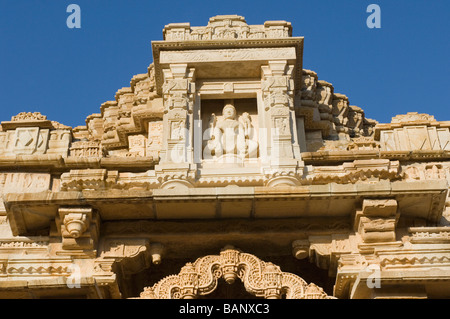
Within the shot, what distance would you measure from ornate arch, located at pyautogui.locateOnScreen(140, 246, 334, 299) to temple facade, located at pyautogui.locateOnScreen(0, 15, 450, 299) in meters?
0.02

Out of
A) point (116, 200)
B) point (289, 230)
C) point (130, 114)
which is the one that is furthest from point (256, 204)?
point (130, 114)

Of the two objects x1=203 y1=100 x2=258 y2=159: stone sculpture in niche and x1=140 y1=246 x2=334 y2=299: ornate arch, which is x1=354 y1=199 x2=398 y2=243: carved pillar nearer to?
x1=140 y1=246 x2=334 y2=299: ornate arch

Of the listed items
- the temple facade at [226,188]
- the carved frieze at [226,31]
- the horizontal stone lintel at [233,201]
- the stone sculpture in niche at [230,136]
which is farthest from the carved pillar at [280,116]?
the horizontal stone lintel at [233,201]

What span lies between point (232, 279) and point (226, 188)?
56.8 inches

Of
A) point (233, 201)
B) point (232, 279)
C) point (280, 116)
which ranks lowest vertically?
point (232, 279)

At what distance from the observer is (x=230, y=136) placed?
17172 millimetres

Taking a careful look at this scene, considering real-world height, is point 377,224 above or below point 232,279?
above

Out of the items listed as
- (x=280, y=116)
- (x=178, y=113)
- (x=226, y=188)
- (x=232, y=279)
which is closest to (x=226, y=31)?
(x=178, y=113)

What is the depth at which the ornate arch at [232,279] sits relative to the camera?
13484 mm

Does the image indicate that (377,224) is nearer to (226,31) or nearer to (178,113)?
(178,113)

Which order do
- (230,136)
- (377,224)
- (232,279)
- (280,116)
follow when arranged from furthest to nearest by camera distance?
(230,136) < (280,116) < (377,224) < (232,279)

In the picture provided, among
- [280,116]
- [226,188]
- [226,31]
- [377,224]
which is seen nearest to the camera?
[226,188]

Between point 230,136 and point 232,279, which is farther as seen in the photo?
point 230,136
